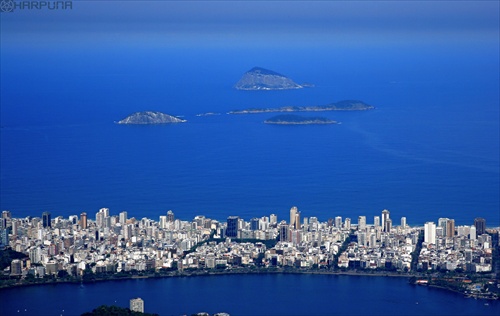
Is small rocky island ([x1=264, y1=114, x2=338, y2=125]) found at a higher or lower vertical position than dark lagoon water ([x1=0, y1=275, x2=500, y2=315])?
higher

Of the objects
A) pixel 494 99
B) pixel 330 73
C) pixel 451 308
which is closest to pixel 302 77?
pixel 330 73

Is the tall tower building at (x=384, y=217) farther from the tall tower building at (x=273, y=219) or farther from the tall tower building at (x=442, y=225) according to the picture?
the tall tower building at (x=273, y=219)

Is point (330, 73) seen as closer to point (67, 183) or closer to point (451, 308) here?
point (67, 183)

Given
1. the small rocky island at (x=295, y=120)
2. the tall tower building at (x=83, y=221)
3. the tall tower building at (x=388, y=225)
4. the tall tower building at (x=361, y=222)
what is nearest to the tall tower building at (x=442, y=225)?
the tall tower building at (x=388, y=225)

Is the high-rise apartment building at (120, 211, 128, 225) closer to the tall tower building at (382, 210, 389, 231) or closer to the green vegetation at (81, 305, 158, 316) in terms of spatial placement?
the tall tower building at (382, 210, 389, 231)

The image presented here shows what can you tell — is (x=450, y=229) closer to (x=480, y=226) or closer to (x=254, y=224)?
(x=480, y=226)

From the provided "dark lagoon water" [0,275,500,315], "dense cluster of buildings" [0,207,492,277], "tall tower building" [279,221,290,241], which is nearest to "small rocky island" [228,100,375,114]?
"dense cluster of buildings" [0,207,492,277]
